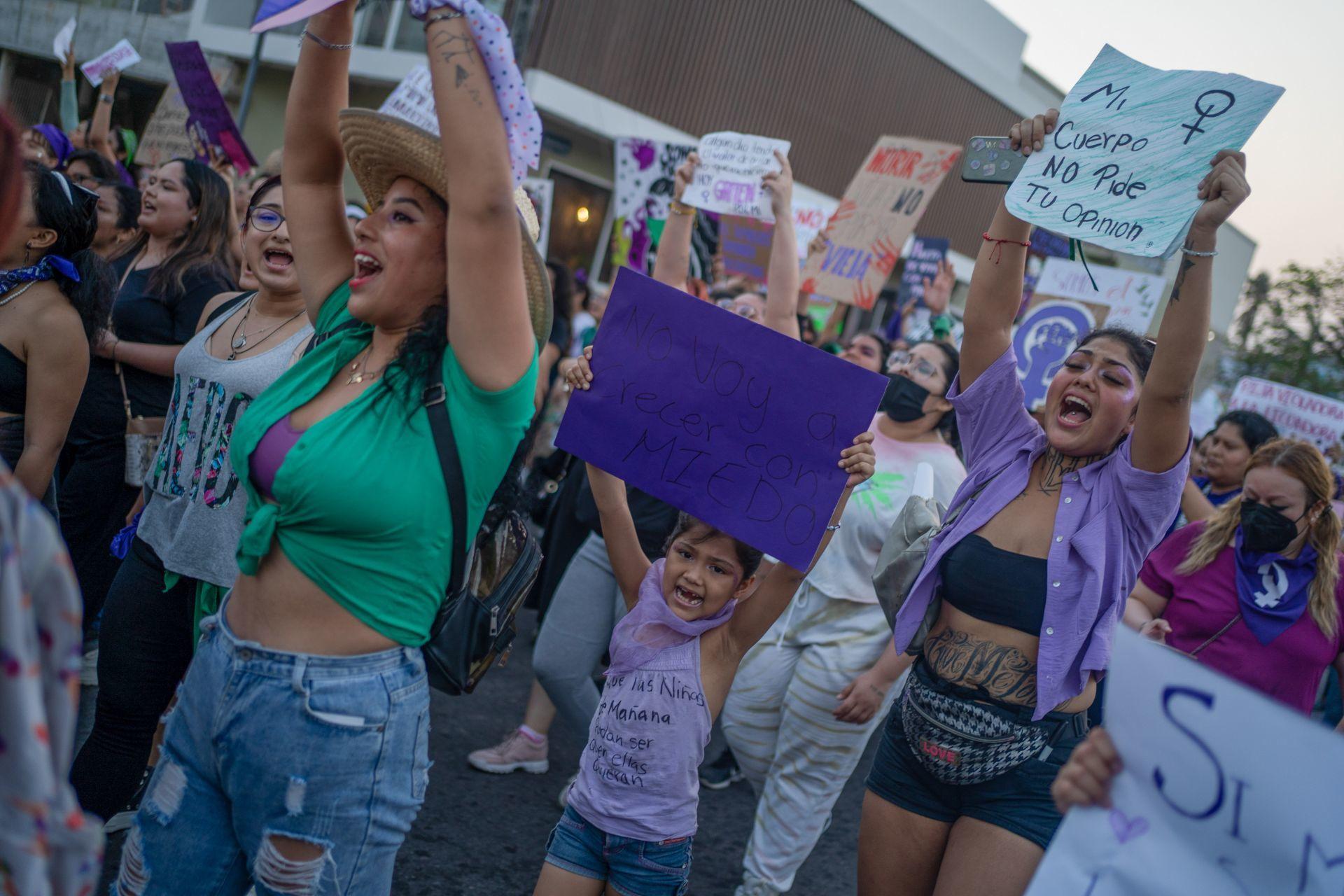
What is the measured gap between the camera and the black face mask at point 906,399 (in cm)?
→ 412

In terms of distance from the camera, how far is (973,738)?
245 centimetres

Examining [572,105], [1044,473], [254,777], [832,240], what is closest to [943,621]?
[1044,473]

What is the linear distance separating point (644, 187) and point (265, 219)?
4.51 m

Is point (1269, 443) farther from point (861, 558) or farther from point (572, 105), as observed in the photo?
point (572, 105)

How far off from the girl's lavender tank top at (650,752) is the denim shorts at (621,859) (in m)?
0.03

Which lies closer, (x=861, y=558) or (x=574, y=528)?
(x=861, y=558)

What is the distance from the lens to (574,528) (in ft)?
16.5

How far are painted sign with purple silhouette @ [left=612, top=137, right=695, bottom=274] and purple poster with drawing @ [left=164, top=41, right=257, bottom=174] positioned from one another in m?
2.51

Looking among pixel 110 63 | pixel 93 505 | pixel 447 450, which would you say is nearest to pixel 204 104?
pixel 110 63

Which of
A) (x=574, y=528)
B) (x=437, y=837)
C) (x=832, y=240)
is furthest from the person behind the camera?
(x=832, y=240)

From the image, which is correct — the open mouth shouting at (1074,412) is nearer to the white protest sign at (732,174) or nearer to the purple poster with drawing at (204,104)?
the white protest sign at (732,174)

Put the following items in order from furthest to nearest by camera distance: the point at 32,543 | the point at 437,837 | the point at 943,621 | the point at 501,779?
the point at 501,779
the point at 437,837
the point at 943,621
the point at 32,543

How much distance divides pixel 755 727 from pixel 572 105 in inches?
526

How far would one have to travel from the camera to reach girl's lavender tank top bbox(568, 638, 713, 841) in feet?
8.43
